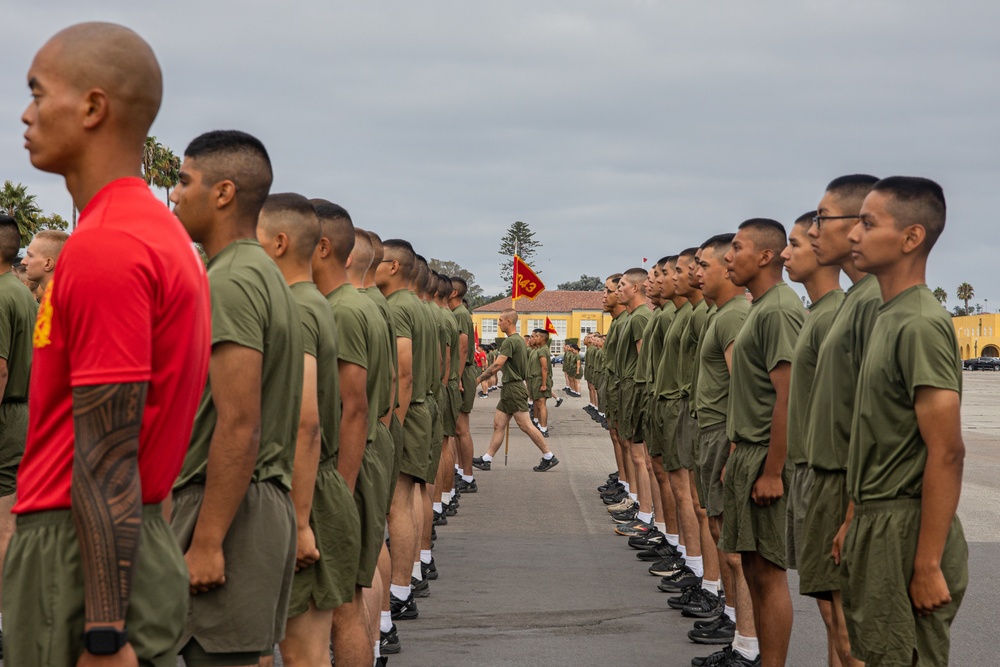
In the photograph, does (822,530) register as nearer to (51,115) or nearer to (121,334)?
(121,334)

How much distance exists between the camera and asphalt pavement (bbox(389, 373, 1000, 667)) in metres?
6.91

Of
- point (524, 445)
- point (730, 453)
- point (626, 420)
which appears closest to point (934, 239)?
point (730, 453)

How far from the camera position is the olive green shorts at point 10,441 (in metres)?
6.51

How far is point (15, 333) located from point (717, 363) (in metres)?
4.35

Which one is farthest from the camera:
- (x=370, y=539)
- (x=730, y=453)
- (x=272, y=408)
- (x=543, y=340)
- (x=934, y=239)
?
(x=543, y=340)

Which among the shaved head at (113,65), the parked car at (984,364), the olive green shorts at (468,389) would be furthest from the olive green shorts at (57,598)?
the parked car at (984,364)

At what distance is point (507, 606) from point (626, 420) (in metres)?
4.30

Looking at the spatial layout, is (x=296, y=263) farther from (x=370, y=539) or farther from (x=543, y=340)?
(x=543, y=340)

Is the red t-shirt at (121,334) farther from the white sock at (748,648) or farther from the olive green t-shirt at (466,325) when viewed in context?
the olive green t-shirt at (466,325)

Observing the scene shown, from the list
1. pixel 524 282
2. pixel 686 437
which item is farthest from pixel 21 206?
pixel 686 437

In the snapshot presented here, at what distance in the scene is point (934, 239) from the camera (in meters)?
4.35

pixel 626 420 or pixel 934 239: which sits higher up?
pixel 934 239

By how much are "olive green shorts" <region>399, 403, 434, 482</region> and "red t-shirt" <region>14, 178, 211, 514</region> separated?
5.58 m

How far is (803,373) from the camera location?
523 centimetres
